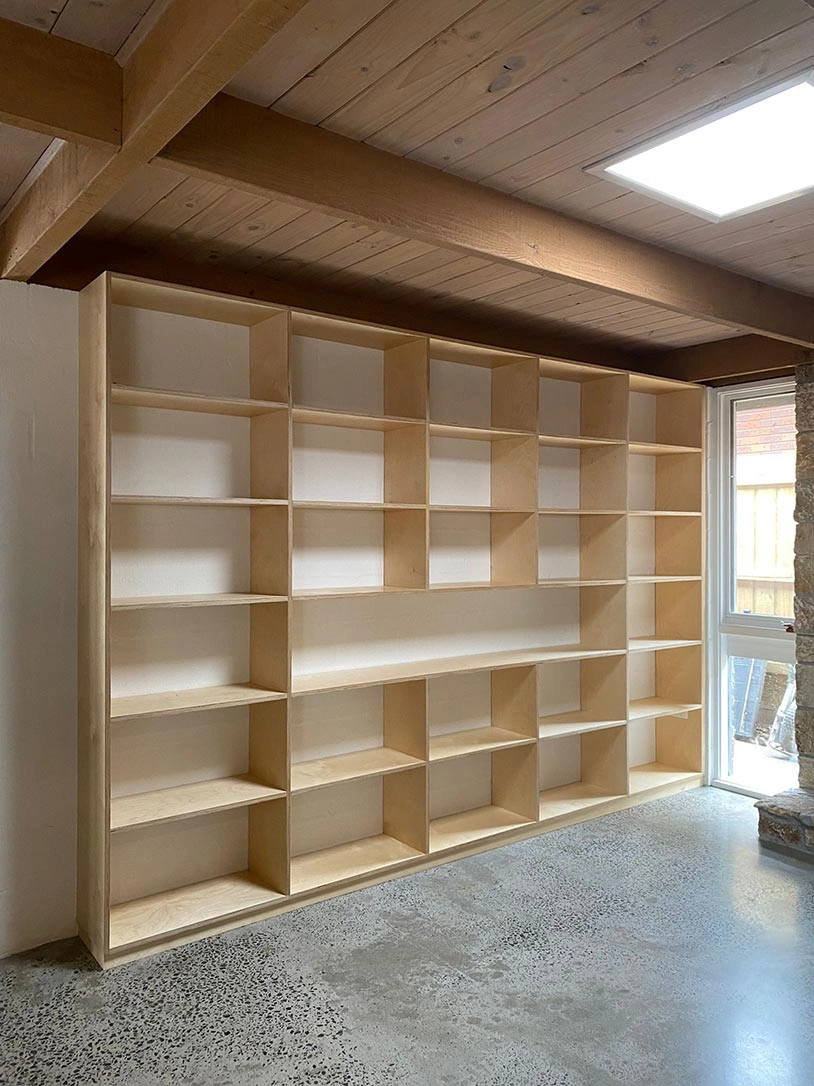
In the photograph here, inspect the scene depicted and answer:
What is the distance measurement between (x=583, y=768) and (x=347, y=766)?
5.39 feet

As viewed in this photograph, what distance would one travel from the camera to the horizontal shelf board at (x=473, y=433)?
351cm

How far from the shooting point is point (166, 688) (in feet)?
10.1

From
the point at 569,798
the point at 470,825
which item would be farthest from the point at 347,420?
the point at 569,798

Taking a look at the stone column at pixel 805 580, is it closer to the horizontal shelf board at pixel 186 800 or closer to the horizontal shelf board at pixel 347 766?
the horizontal shelf board at pixel 347 766

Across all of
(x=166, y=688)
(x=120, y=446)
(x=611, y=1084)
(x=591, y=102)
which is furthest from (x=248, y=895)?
(x=591, y=102)

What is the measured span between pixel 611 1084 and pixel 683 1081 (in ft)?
0.63

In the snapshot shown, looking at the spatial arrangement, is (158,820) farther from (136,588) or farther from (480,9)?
(480,9)

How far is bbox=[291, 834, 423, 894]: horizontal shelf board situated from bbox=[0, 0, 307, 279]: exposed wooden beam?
2438 millimetres

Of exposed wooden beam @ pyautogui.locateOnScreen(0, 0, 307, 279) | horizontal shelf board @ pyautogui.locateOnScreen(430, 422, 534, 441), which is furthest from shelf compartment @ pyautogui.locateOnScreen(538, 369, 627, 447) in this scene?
exposed wooden beam @ pyautogui.locateOnScreen(0, 0, 307, 279)

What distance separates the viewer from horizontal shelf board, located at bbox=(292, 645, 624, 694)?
3.27 m

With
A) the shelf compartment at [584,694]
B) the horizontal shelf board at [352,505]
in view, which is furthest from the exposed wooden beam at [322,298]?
the shelf compartment at [584,694]

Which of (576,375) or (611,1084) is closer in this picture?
(611,1084)

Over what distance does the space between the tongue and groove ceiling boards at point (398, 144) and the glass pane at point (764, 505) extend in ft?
4.31

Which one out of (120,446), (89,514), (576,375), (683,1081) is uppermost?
(576,375)
